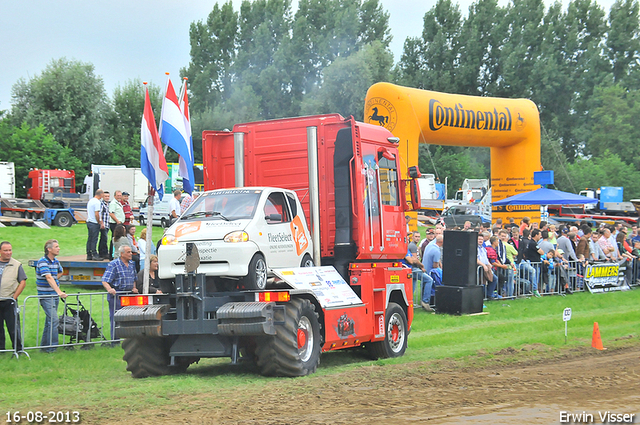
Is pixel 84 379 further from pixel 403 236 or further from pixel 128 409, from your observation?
pixel 403 236

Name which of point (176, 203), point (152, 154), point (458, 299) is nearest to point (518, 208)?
point (458, 299)

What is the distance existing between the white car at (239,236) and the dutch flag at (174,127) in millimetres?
1634

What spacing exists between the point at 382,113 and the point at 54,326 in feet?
42.9

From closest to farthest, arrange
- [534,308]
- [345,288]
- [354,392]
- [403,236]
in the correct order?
[354,392], [345,288], [403,236], [534,308]

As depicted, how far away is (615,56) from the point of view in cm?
7612

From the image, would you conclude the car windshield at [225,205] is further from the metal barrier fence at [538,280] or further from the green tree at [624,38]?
the green tree at [624,38]

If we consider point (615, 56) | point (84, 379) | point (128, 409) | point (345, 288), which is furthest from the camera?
point (615, 56)

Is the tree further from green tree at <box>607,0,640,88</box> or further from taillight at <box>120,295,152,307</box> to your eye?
green tree at <box>607,0,640,88</box>

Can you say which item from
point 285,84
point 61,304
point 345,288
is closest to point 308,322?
point 345,288

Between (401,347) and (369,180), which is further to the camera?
(401,347)

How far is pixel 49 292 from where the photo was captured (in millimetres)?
11703

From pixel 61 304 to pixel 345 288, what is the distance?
4.78m

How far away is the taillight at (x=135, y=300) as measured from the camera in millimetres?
9539

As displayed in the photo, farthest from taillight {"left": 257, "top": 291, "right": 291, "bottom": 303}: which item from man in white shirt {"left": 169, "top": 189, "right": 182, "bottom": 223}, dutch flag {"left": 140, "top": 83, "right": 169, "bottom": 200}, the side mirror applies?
man in white shirt {"left": 169, "top": 189, "right": 182, "bottom": 223}
